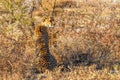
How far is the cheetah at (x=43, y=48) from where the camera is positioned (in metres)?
10.9

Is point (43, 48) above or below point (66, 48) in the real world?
above

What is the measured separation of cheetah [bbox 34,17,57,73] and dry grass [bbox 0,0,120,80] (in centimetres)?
17

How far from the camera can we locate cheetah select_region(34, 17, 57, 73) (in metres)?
10.9

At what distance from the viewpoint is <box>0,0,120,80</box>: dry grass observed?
9992mm

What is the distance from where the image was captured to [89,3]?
813 inches

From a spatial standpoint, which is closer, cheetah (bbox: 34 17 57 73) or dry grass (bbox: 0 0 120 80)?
dry grass (bbox: 0 0 120 80)

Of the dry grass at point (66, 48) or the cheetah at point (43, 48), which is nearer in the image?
the dry grass at point (66, 48)

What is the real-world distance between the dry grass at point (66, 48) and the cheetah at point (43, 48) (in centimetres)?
17

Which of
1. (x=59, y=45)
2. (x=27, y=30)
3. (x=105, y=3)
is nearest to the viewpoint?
(x=27, y=30)

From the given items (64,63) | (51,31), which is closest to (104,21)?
(51,31)

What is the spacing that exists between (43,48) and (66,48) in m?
1.18

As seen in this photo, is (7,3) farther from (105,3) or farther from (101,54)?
(105,3)

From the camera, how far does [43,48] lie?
11.2 m

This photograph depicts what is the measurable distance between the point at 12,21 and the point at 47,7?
1.10 m
